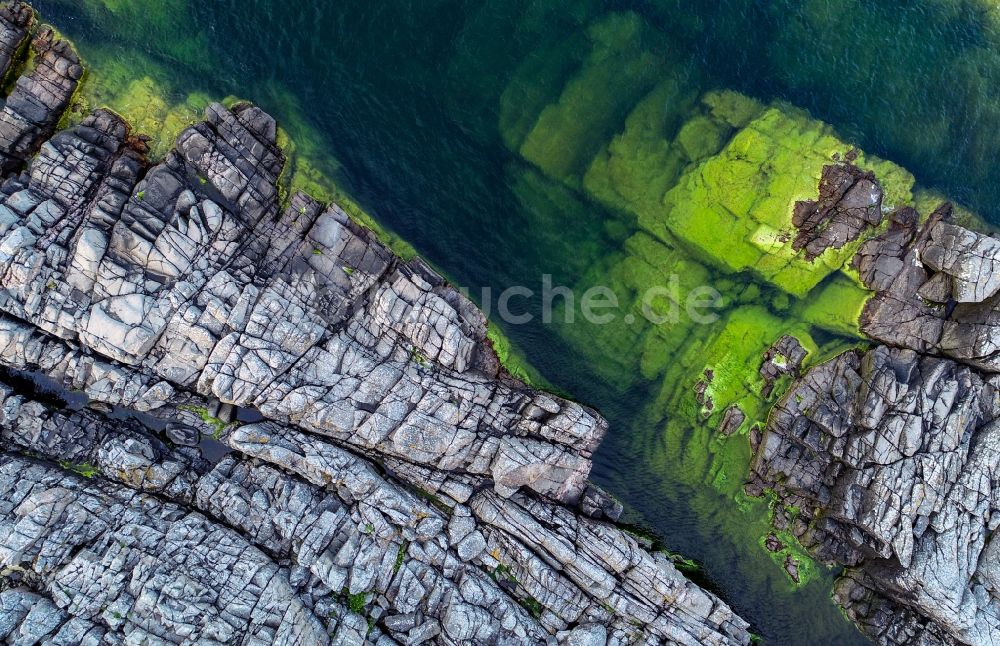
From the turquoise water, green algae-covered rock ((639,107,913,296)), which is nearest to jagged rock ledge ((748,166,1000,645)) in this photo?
the turquoise water

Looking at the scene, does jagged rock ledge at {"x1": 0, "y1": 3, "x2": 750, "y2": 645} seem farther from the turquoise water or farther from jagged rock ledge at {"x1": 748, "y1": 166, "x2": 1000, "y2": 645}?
jagged rock ledge at {"x1": 748, "y1": 166, "x2": 1000, "y2": 645}

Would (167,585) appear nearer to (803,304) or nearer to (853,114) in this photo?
(803,304)

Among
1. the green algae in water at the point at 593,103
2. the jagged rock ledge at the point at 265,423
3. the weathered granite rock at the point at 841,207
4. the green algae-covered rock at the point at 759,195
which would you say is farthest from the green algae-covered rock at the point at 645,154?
the jagged rock ledge at the point at 265,423

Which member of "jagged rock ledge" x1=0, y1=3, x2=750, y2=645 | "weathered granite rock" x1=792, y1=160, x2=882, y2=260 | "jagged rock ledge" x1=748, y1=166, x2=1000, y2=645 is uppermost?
"weathered granite rock" x1=792, y1=160, x2=882, y2=260

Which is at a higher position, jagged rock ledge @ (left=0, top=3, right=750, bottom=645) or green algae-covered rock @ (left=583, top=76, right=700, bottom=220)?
green algae-covered rock @ (left=583, top=76, right=700, bottom=220)

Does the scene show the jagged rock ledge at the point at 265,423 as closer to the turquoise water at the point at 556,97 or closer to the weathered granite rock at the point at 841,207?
the turquoise water at the point at 556,97

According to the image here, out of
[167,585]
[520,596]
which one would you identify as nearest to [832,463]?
[520,596]
